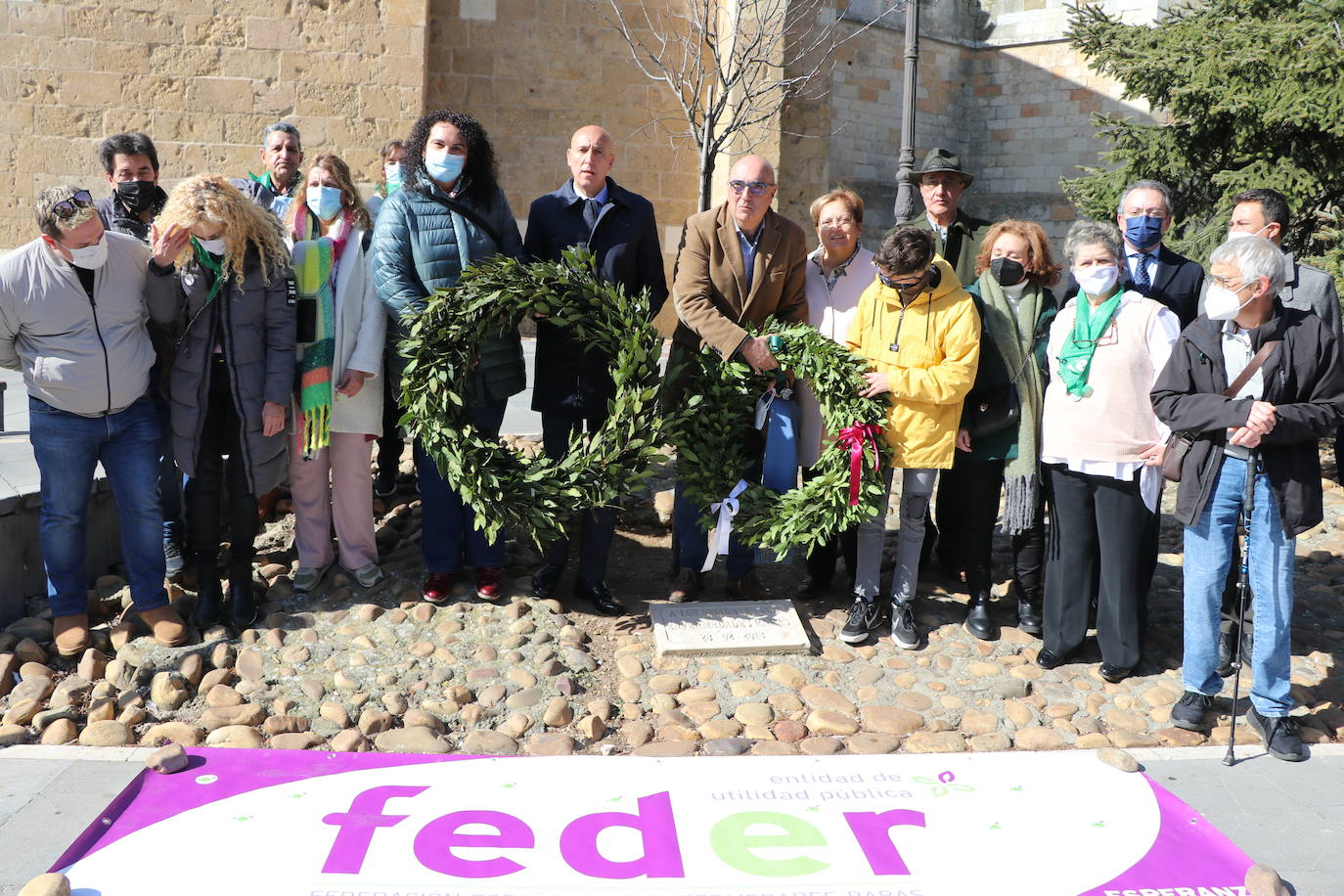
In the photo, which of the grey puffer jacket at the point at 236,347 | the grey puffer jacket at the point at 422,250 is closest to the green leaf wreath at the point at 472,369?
the grey puffer jacket at the point at 422,250

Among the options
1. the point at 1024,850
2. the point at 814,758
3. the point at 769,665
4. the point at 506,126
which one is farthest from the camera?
the point at 506,126

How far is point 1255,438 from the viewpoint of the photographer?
376cm

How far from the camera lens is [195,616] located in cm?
470

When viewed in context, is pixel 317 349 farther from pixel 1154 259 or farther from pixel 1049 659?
pixel 1154 259

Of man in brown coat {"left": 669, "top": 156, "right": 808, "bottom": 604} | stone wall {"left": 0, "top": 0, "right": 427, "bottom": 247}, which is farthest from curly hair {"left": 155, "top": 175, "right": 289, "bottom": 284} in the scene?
stone wall {"left": 0, "top": 0, "right": 427, "bottom": 247}

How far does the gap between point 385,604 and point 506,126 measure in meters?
8.46

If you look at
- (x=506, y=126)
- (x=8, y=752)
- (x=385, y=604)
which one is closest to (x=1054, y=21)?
(x=506, y=126)

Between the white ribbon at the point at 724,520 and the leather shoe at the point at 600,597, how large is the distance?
489mm

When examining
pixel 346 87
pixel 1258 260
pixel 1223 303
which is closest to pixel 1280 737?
pixel 1223 303

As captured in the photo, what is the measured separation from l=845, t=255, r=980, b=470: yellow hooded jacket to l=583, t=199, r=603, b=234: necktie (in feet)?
4.24

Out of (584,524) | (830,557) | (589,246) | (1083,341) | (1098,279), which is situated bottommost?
(830,557)

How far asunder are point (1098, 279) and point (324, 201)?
338 centimetres

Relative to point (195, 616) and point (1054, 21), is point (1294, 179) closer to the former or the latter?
point (195, 616)

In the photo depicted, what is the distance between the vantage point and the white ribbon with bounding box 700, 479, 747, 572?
15.9ft
